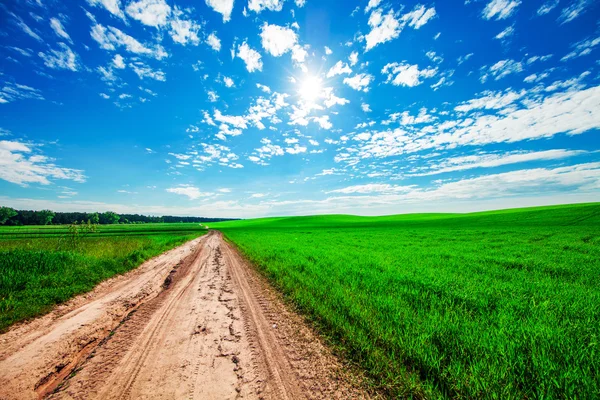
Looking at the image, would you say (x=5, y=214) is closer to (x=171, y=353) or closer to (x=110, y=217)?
(x=110, y=217)

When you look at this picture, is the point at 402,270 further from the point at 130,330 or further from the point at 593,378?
the point at 130,330

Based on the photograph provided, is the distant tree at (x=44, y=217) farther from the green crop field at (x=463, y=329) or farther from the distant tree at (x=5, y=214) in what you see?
the green crop field at (x=463, y=329)

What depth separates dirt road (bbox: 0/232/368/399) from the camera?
3109 mm

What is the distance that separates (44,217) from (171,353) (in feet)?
499

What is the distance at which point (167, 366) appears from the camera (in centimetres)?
363

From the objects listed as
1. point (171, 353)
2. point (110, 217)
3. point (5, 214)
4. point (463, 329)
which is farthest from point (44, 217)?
point (463, 329)

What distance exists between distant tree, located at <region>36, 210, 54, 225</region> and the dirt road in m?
145

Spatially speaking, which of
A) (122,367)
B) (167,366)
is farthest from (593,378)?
(122,367)

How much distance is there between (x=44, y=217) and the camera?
10431 centimetres

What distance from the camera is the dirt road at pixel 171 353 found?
3.11m

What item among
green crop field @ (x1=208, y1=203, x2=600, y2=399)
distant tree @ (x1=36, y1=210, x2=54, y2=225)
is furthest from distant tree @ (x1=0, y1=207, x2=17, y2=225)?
green crop field @ (x1=208, y1=203, x2=600, y2=399)

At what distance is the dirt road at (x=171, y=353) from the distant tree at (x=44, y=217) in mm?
145422

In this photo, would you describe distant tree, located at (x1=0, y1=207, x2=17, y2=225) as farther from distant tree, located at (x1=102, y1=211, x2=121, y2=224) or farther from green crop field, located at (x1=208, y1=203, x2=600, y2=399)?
green crop field, located at (x1=208, y1=203, x2=600, y2=399)

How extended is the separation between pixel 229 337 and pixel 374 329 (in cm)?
287
